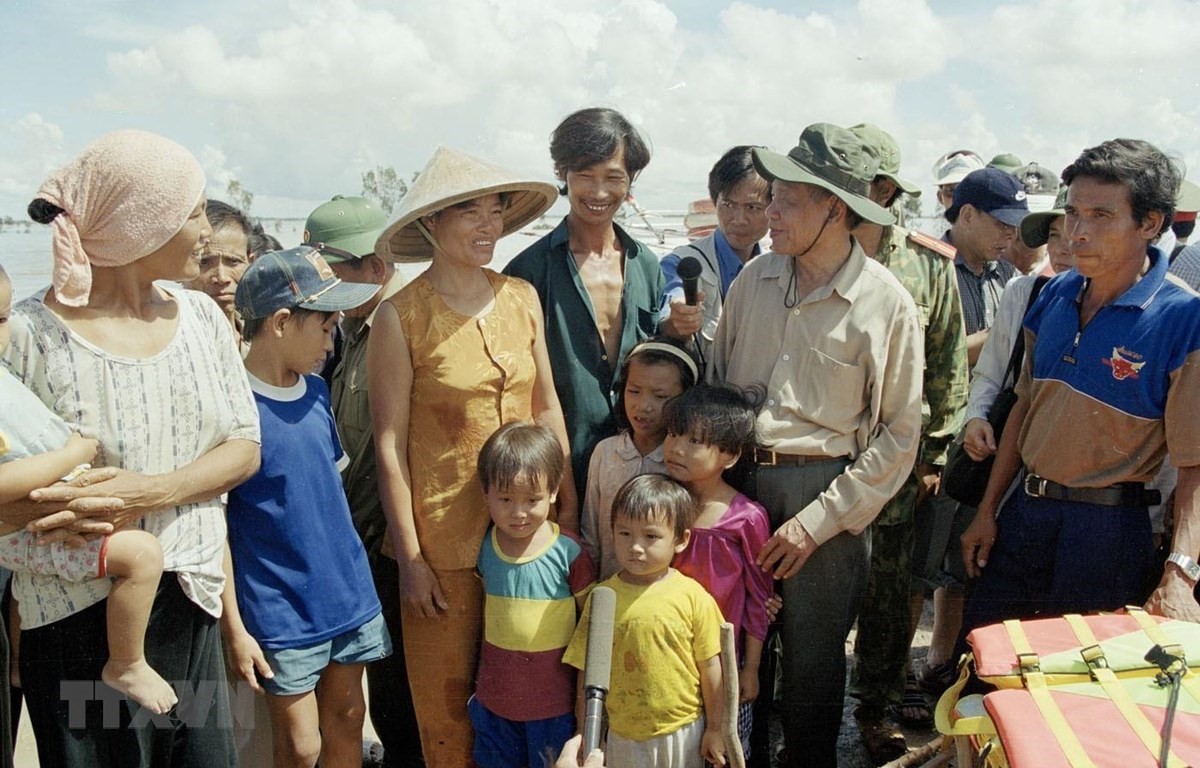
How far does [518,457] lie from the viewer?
267 centimetres

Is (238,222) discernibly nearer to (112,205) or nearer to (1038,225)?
(112,205)

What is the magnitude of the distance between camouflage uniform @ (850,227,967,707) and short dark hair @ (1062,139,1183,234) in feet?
3.13

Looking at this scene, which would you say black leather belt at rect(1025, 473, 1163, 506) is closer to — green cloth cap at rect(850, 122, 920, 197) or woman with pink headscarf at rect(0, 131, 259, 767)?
green cloth cap at rect(850, 122, 920, 197)

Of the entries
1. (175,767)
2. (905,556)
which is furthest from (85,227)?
(905,556)

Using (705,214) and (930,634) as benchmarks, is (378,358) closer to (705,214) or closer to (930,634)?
(930,634)

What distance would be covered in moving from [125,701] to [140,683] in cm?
8

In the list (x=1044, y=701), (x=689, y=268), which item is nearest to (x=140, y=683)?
(x=689, y=268)

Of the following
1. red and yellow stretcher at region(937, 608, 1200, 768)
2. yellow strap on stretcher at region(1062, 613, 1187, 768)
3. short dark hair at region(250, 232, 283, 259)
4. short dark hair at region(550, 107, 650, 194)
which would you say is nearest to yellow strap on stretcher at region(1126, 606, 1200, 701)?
red and yellow stretcher at region(937, 608, 1200, 768)

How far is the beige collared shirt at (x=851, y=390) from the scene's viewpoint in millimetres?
2764

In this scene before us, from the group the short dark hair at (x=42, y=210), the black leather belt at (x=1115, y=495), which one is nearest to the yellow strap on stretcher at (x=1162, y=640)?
the black leather belt at (x=1115, y=495)

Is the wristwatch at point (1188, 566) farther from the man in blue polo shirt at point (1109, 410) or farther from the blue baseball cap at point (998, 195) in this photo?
the blue baseball cap at point (998, 195)

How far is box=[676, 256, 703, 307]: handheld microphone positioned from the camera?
9.87ft

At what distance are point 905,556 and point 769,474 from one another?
1.06 metres

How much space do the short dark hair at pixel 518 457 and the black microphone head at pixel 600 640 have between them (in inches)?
15.5
